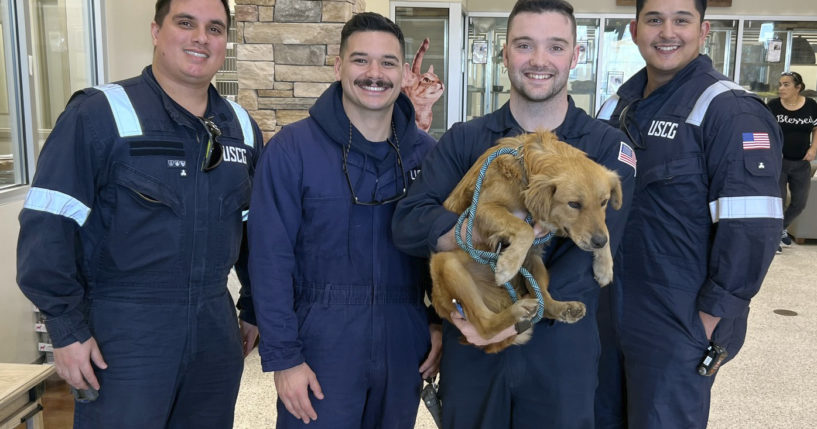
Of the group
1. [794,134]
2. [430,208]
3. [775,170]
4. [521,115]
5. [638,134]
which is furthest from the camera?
[794,134]

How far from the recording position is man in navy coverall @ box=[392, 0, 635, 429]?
5.27 ft

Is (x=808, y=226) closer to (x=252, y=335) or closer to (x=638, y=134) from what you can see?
(x=638, y=134)

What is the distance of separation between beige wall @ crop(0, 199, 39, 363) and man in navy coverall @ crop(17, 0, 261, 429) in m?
2.08

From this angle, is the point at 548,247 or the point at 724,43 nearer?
the point at 548,247

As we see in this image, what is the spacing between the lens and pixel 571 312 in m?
1.54

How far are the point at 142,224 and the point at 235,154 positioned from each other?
38 cm

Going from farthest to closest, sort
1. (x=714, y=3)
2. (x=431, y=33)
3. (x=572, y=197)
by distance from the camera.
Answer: (x=714, y=3), (x=431, y=33), (x=572, y=197)

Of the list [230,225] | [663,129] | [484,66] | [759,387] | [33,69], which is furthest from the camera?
[484,66]

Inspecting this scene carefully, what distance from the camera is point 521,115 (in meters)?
1.78

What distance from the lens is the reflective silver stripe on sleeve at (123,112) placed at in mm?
1758

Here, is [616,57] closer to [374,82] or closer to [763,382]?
[763,382]

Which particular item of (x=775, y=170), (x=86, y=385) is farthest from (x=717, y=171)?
(x=86, y=385)

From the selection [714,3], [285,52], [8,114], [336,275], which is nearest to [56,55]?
[8,114]

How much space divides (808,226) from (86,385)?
8621 millimetres
